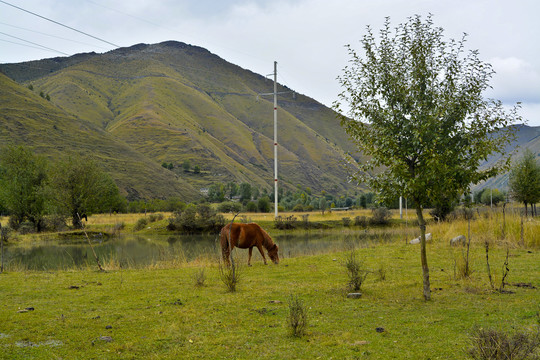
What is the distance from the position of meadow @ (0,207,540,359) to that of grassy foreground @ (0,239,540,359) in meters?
0.02

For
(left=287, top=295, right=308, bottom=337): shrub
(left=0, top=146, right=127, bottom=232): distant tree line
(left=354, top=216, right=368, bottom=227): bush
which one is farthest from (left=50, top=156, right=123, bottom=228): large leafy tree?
(left=287, top=295, right=308, bottom=337): shrub

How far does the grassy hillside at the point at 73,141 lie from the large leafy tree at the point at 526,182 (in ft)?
216

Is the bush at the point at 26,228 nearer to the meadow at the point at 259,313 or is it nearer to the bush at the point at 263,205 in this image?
the meadow at the point at 259,313

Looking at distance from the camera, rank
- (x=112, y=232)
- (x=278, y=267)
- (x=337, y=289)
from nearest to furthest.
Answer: (x=337, y=289)
(x=278, y=267)
(x=112, y=232)

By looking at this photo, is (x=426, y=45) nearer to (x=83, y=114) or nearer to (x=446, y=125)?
(x=446, y=125)

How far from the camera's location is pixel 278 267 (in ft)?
51.3

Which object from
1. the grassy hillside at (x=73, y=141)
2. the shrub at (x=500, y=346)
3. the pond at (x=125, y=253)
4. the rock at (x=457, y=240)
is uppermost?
the grassy hillside at (x=73, y=141)

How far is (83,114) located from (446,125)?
162 meters

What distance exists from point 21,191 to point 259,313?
140ft

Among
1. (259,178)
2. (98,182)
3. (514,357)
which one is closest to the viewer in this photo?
(514,357)

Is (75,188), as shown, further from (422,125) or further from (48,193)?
(422,125)

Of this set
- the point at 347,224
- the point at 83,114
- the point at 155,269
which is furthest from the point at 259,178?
the point at 155,269

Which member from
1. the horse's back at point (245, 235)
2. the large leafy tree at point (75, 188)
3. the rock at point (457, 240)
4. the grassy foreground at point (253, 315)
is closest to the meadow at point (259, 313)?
the grassy foreground at point (253, 315)

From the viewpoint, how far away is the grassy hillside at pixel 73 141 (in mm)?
79438
